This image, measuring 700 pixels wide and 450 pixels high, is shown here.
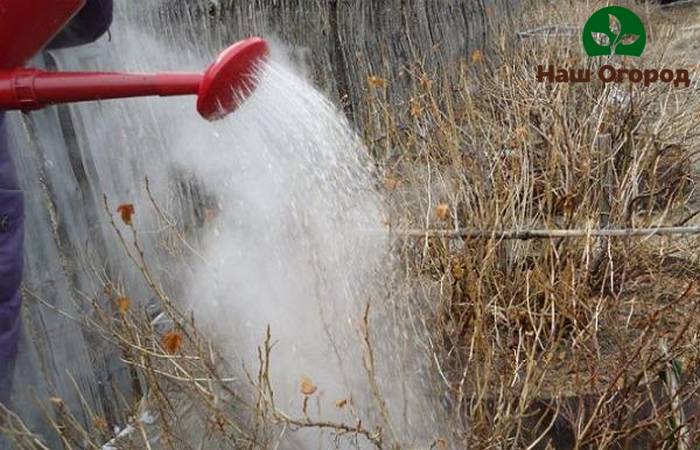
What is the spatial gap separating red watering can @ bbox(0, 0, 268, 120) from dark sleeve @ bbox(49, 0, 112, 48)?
427mm

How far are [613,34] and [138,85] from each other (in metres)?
3.64

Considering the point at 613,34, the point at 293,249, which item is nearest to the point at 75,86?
the point at 293,249

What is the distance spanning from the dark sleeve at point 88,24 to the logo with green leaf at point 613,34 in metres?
2.78

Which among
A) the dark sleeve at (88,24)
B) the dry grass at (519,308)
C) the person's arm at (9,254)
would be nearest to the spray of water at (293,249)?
the dry grass at (519,308)

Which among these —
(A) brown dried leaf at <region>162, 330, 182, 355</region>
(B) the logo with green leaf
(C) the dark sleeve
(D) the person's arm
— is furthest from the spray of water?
(B) the logo with green leaf

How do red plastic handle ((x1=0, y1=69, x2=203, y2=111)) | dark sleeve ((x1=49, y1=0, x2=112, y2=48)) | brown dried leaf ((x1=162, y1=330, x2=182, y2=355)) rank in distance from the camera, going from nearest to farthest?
red plastic handle ((x1=0, y1=69, x2=203, y2=111)), brown dried leaf ((x1=162, y1=330, x2=182, y2=355)), dark sleeve ((x1=49, y1=0, x2=112, y2=48))

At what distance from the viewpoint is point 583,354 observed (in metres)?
2.61

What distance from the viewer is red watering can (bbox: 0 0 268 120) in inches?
59.4

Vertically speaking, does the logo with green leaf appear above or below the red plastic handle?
below

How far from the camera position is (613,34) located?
4.52m

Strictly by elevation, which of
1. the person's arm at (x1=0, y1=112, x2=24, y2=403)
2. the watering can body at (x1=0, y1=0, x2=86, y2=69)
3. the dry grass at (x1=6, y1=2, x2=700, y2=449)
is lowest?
the dry grass at (x1=6, y1=2, x2=700, y2=449)

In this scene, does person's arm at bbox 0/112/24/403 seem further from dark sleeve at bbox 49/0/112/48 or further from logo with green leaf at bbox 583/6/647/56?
logo with green leaf at bbox 583/6/647/56

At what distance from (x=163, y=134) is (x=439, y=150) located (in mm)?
1138

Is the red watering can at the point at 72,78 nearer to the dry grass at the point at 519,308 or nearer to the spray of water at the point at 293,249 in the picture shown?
the spray of water at the point at 293,249
